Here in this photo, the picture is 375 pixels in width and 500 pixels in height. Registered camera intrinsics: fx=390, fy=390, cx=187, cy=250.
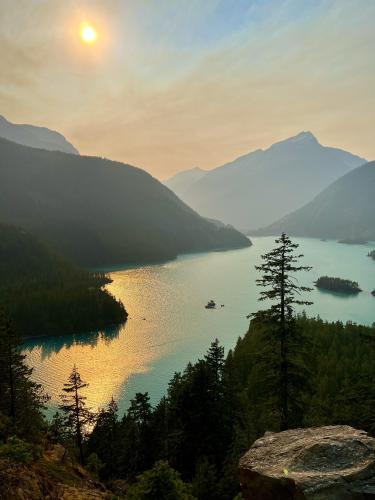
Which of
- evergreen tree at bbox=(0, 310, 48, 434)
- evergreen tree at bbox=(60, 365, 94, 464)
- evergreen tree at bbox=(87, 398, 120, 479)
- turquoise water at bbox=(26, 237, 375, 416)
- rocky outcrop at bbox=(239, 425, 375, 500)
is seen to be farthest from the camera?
turquoise water at bbox=(26, 237, 375, 416)

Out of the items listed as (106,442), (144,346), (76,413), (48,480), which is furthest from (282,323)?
(144,346)

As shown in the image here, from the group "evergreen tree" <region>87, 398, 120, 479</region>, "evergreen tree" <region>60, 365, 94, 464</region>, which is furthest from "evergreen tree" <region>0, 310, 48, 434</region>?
"evergreen tree" <region>87, 398, 120, 479</region>

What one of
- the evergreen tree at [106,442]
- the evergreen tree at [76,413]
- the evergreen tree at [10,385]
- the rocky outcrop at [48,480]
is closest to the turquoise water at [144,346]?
the evergreen tree at [106,442]

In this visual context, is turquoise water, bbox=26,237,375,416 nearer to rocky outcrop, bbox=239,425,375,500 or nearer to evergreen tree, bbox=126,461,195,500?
evergreen tree, bbox=126,461,195,500

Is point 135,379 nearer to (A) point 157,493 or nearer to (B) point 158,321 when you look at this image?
(B) point 158,321

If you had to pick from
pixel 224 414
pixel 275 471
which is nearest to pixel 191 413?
pixel 224 414

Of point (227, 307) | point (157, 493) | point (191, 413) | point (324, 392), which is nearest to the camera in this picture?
point (157, 493)

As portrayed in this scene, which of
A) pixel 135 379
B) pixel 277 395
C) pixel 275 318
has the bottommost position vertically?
pixel 135 379

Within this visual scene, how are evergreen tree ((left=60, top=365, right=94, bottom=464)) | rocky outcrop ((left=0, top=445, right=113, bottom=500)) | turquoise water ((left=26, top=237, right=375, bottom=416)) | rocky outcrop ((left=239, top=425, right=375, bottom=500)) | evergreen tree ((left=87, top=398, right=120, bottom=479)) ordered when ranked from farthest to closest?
turquoise water ((left=26, top=237, right=375, bottom=416))
evergreen tree ((left=87, top=398, right=120, bottom=479))
evergreen tree ((left=60, top=365, right=94, bottom=464))
rocky outcrop ((left=0, top=445, right=113, bottom=500))
rocky outcrop ((left=239, top=425, right=375, bottom=500))
